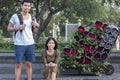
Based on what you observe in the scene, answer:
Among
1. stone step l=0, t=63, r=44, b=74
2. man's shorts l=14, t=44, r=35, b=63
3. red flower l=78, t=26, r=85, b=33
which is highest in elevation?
red flower l=78, t=26, r=85, b=33

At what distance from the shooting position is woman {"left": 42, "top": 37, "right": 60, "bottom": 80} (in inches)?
262

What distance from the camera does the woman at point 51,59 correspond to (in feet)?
21.8

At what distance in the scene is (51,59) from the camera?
6.83 m

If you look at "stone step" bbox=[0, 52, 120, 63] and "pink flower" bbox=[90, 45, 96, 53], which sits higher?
"pink flower" bbox=[90, 45, 96, 53]

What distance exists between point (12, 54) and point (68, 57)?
140 cm

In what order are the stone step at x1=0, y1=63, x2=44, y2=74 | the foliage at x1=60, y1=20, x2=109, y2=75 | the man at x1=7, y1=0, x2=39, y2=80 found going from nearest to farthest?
the man at x1=7, y1=0, x2=39, y2=80 → the foliage at x1=60, y1=20, x2=109, y2=75 → the stone step at x1=0, y1=63, x2=44, y2=74

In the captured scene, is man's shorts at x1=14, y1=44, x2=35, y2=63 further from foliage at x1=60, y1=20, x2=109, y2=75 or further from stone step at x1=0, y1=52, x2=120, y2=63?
stone step at x1=0, y1=52, x2=120, y2=63

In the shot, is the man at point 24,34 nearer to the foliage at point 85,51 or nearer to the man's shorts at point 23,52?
the man's shorts at point 23,52

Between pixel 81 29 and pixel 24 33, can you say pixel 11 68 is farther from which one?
pixel 24 33

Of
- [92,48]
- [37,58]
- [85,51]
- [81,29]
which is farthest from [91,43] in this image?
[37,58]

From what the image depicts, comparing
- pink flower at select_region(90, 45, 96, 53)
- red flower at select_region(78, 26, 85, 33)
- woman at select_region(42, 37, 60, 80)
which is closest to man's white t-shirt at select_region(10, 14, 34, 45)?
woman at select_region(42, 37, 60, 80)

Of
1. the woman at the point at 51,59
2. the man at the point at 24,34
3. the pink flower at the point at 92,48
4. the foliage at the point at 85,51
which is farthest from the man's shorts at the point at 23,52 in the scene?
the pink flower at the point at 92,48

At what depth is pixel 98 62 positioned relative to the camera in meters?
8.04

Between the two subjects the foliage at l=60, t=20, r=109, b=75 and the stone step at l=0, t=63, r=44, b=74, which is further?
the stone step at l=0, t=63, r=44, b=74
